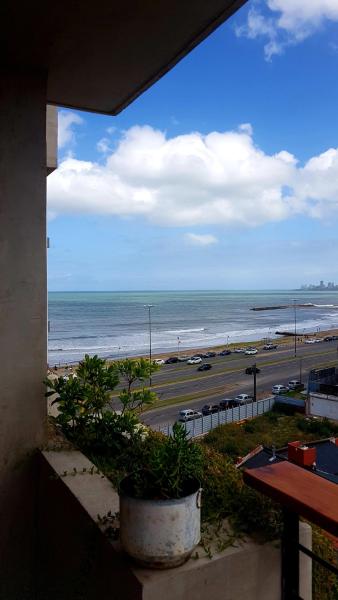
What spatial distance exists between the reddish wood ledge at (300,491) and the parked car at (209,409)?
18490 millimetres

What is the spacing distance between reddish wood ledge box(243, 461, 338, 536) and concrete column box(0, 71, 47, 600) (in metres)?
1.42

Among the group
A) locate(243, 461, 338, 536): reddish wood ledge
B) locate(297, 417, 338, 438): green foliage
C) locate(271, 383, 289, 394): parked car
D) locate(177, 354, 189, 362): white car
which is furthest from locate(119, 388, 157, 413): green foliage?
locate(177, 354, 189, 362): white car

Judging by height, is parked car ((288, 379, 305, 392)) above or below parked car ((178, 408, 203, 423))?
below

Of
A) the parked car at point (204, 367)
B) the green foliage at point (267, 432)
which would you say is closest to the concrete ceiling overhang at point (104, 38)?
the green foliage at point (267, 432)

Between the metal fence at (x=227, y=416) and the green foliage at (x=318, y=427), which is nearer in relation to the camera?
the metal fence at (x=227, y=416)

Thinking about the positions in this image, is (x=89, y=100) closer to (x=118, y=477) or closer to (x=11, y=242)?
(x=11, y=242)

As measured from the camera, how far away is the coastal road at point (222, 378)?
2109 centimetres

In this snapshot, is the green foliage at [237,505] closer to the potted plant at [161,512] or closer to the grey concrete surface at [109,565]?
the grey concrete surface at [109,565]

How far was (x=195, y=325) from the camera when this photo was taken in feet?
214

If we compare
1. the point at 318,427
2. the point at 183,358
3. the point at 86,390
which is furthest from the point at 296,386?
the point at 86,390

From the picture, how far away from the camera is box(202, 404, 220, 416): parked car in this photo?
19.5 m

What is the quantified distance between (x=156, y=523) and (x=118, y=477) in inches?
32.2

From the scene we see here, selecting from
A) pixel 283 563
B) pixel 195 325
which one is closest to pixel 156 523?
pixel 283 563

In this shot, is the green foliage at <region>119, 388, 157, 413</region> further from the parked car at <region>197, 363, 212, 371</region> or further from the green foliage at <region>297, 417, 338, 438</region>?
the parked car at <region>197, 363, 212, 371</region>
